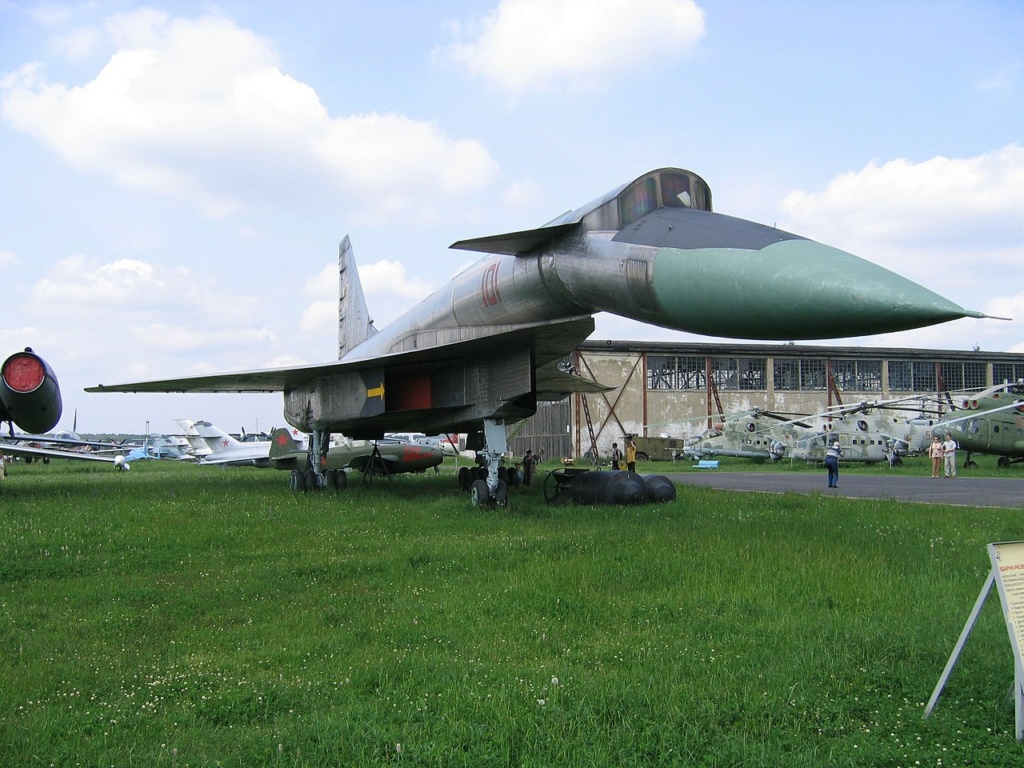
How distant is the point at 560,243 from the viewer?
29.8ft

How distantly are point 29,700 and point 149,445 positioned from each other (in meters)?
51.3

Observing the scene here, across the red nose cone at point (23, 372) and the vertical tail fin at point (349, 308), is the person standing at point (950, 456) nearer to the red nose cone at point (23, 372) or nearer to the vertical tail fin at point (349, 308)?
the vertical tail fin at point (349, 308)

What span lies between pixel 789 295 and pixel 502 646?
3.36 metres

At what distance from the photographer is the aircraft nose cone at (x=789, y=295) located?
543 cm

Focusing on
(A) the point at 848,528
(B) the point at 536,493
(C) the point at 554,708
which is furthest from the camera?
(B) the point at 536,493


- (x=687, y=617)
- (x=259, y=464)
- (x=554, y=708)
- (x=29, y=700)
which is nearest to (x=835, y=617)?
(x=687, y=617)

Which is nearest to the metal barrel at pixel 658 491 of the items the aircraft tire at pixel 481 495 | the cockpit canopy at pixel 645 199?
the aircraft tire at pixel 481 495

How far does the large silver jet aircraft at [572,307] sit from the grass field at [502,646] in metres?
2.10

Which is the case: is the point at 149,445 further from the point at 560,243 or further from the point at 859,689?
the point at 859,689

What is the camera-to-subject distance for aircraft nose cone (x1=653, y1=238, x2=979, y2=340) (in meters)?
5.43

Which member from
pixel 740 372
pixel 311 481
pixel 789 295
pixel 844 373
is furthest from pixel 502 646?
pixel 844 373

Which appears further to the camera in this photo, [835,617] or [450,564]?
[450,564]

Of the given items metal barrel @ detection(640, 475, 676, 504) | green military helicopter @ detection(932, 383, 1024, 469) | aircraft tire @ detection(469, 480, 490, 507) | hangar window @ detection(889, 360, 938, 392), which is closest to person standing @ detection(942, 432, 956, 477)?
green military helicopter @ detection(932, 383, 1024, 469)

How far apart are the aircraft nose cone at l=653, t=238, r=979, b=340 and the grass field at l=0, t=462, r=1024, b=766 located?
6.56ft
